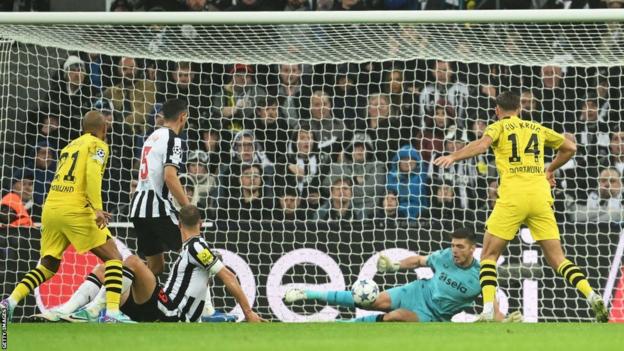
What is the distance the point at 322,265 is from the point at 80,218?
289cm

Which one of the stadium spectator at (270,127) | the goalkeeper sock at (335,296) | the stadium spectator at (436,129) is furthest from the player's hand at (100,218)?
the stadium spectator at (436,129)

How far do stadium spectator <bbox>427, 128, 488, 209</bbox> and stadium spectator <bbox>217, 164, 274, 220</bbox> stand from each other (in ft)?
5.53

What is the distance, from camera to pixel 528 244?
1217 centimetres

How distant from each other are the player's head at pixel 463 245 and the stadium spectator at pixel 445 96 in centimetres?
248

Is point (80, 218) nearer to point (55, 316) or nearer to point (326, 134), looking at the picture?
point (55, 316)

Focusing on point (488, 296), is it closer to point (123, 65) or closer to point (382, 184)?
point (382, 184)

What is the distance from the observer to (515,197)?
1000 cm

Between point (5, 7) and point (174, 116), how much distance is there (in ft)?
22.8

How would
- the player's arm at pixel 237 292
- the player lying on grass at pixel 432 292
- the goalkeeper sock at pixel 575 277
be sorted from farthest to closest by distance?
the player lying on grass at pixel 432 292 → the player's arm at pixel 237 292 → the goalkeeper sock at pixel 575 277

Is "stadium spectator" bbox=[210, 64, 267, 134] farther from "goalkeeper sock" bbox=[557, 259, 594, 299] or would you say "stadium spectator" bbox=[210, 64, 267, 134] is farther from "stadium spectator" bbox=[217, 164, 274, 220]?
"goalkeeper sock" bbox=[557, 259, 594, 299]

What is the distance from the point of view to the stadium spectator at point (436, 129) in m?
12.9

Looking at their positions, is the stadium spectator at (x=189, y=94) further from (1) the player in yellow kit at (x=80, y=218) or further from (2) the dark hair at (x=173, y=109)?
(1) the player in yellow kit at (x=80, y=218)

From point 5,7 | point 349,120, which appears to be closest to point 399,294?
point 349,120

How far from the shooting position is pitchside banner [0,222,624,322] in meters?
12.0
